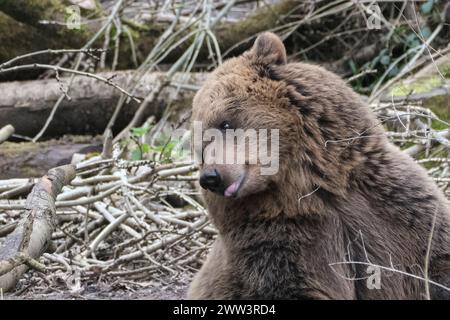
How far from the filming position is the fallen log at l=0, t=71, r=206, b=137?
31.5ft

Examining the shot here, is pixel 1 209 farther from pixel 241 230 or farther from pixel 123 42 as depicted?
pixel 123 42

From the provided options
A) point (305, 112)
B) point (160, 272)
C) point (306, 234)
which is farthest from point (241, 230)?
point (160, 272)

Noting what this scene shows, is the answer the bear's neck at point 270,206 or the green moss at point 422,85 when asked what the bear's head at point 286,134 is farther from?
the green moss at point 422,85

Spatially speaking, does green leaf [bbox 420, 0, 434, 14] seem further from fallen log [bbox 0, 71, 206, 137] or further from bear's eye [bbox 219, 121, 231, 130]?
bear's eye [bbox 219, 121, 231, 130]

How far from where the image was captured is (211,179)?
157 inches

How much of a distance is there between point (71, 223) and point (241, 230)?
3074 millimetres

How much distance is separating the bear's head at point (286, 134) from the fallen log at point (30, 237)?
0.94 m

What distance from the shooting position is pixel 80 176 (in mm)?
7086

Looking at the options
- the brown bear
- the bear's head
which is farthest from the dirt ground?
the bear's head

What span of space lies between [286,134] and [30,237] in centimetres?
145

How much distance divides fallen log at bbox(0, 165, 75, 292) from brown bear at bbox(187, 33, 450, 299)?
908mm

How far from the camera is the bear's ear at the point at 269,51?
4.41 metres

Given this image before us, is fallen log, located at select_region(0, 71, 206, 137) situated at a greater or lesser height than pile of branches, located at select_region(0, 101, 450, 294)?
greater

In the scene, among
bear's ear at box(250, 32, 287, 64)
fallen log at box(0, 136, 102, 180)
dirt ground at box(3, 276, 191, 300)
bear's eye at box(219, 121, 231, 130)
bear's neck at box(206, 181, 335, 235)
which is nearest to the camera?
A: bear's neck at box(206, 181, 335, 235)
